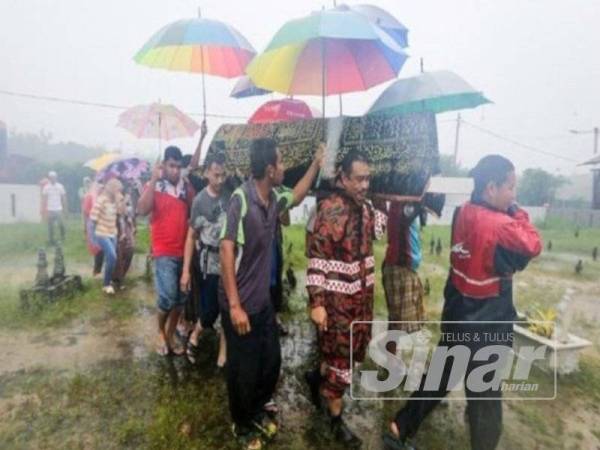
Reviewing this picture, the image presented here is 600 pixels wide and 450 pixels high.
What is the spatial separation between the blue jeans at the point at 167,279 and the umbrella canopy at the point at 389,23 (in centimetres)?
264

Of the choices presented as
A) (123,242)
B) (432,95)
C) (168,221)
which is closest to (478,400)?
(432,95)

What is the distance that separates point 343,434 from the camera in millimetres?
2596

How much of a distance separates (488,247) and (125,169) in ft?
17.2

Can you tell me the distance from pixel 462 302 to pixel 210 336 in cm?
258

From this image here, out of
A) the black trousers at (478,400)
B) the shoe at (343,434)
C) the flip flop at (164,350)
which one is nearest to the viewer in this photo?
the black trousers at (478,400)

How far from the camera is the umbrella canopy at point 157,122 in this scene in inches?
227

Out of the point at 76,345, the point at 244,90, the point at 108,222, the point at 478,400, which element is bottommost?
the point at 76,345

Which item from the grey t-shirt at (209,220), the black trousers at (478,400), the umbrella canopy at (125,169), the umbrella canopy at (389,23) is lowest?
the black trousers at (478,400)

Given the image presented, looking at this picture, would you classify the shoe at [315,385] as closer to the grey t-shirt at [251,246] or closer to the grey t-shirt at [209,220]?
the grey t-shirt at [251,246]

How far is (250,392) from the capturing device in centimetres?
246

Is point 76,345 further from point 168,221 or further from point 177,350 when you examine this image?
point 168,221

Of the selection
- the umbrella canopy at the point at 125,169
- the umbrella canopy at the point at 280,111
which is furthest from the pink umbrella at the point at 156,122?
the umbrella canopy at the point at 280,111

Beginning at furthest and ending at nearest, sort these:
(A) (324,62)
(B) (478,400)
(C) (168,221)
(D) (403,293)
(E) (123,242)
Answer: (E) (123,242) → (C) (168,221) → (D) (403,293) → (A) (324,62) → (B) (478,400)

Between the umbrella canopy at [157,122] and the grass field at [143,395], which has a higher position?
the umbrella canopy at [157,122]
